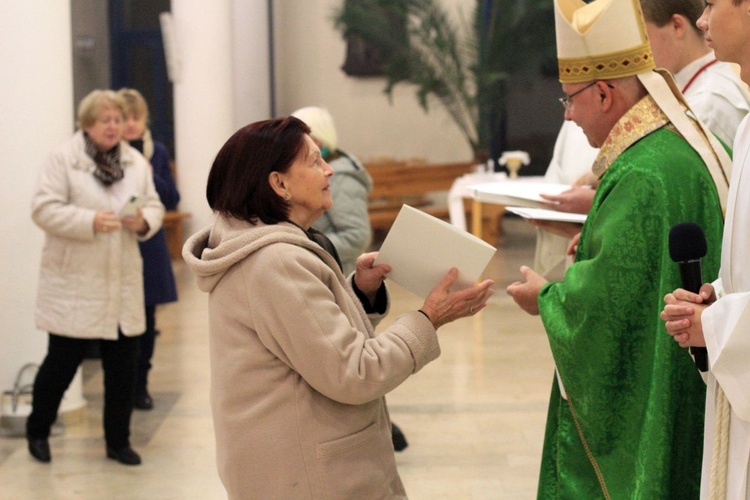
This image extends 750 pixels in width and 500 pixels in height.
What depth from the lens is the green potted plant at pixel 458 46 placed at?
42.6 ft

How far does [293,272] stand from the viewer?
2250mm

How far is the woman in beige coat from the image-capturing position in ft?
7.38

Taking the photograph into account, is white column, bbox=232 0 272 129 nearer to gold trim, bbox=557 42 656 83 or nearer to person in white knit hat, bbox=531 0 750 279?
person in white knit hat, bbox=531 0 750 279

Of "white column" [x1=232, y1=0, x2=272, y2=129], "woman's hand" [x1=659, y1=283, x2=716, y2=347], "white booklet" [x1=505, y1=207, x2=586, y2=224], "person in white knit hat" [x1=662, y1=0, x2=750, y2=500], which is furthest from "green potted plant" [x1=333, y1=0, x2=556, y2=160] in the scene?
"woman's hand" [x1=659, y1=283, x2=716, y2=347]

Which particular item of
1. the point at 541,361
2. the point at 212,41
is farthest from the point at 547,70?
the point at 541,361

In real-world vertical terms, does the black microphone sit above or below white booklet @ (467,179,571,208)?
above

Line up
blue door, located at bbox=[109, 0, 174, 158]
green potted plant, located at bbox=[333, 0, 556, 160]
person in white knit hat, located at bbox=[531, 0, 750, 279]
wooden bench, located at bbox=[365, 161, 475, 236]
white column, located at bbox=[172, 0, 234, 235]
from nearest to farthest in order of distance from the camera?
person in white knit hat, located at bbox=[531, 0, 750, 279], white column, located at bbox=[172, 0, 234, 235], wooden bench, located at bbox=[365, 161, 475, 236], green potted plant, located at bbox=[333, 0, 556, 160], blue door, located at bbox=[109, 0, 174, 158]

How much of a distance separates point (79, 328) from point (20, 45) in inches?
55.1

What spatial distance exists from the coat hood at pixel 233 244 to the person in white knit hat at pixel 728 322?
2.48 feet

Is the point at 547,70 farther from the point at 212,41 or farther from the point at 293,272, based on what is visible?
the point at 293,272

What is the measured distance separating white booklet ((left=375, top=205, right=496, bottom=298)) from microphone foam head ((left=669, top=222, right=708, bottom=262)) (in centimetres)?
50

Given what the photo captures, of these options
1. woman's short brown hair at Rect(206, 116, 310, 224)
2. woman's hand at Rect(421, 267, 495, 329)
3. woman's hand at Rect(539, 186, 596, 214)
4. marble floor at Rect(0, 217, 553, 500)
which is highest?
woman's short brown hair at Rect(206, 116, 310, 224)

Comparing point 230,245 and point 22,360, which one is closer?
point 230,245

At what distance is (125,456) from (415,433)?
1.35 metres
